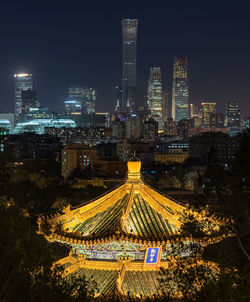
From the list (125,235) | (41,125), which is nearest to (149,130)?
(41,125)

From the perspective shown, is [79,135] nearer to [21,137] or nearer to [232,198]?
[21,137]

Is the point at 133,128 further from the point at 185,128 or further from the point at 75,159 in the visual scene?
the point at 75,159

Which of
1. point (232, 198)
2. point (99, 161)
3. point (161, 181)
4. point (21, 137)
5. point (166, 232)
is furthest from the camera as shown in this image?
point (21, 137)

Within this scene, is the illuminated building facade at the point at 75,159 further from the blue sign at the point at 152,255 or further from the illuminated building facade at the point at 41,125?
the illuminated building facade at the point at 41,125

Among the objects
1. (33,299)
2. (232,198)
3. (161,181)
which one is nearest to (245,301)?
(33,299)

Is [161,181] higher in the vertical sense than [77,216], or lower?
lower

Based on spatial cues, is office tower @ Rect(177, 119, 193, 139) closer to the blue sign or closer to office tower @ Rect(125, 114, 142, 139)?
office tower @ Rect(125, 114, 142, 139)

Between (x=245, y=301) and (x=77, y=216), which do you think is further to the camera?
(x=77, y=216)
